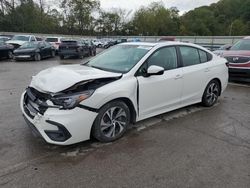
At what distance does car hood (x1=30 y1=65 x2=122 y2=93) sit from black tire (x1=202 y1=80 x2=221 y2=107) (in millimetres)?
2608

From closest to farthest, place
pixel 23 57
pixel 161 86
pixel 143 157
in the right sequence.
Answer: pixel 143 157
pixel 161 86
pixel 23 57

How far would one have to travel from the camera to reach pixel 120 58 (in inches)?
181

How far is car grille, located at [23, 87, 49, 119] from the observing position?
11.3 feet

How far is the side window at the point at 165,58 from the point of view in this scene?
14.6ft

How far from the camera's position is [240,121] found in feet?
16.0

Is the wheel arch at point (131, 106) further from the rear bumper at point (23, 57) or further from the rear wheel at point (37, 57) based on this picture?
the rear wheel at point (37, 57)

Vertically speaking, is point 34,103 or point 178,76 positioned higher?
point 178,76

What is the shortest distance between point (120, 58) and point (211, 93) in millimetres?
2531

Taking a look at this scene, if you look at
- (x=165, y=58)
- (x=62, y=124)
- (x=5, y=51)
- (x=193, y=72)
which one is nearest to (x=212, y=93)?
(x=193, y=72)

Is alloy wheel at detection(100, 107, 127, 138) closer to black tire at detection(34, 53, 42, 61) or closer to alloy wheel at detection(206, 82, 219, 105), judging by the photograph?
alloy wheel at detection(206, 82, 219, 105)

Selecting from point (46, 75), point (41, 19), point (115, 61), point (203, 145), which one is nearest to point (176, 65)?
point (115, 61)

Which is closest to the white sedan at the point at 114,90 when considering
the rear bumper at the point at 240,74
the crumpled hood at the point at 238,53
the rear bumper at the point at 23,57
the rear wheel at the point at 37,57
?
the rear bumper at the point at 240,74

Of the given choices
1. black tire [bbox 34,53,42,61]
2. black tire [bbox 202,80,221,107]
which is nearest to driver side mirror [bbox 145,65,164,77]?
black tire [bbox 202,80,221,107]

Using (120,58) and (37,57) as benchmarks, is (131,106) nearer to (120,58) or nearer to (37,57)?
(120,58)
